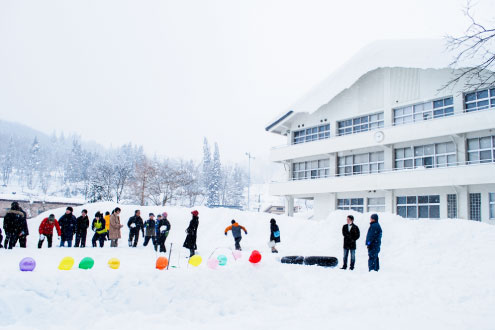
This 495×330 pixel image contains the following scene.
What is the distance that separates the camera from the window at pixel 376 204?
92.9 feet

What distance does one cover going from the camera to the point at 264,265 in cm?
975

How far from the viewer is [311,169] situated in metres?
34.1

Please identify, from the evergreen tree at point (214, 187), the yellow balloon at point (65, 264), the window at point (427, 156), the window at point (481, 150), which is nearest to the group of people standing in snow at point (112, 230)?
the yellow balloon at point (65, 264)

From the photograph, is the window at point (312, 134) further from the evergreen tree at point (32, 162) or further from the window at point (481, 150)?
the evergreen tree at point (32, 162)

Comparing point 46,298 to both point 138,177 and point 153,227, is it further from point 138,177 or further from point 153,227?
point 138,177

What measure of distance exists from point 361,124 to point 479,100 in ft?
28.4

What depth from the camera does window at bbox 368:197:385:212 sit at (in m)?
28.3

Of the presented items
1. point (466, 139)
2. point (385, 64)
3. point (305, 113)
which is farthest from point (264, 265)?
point (305, 113)

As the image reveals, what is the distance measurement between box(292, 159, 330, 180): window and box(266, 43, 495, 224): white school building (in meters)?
0.10

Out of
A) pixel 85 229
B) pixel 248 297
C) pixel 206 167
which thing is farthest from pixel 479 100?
pixel 206 167

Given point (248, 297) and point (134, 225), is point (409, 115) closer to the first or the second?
point (134, 225)

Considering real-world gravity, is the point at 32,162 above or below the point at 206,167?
above

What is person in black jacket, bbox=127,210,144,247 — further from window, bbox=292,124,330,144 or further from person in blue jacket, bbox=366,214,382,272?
window, bbox=292,124,330,144

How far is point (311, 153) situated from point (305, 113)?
4213mm
